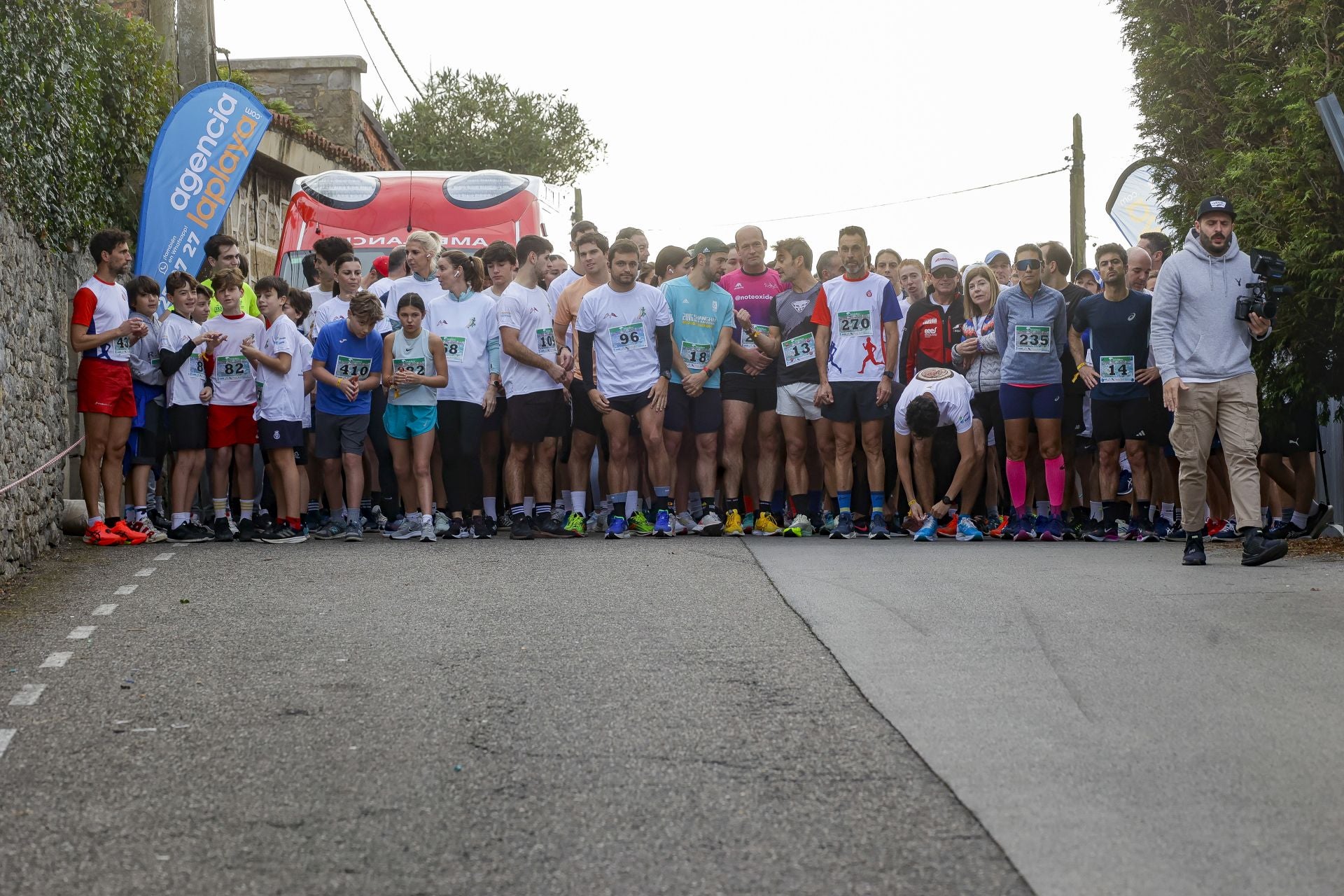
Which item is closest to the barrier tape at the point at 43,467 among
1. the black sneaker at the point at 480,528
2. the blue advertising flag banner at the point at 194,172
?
the blue advertising flag banner at the point at 194,172

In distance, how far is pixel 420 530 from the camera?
38.1 ft

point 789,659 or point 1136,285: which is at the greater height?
point 1136,285

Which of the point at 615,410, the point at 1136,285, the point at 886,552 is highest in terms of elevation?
the point at 1136,285

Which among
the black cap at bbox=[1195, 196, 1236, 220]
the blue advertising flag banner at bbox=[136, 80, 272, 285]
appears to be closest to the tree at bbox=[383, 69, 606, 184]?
the blue advertising flag banner at bbox=[136, 80, 272, 285]

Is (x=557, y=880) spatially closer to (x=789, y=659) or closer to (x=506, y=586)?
(x=789, y=659)

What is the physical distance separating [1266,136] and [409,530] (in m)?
6.86

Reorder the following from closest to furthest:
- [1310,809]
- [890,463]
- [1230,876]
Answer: [1230,876], [1310,809], [890,463]

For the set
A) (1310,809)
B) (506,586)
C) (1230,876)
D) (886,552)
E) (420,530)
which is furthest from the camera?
(420,530)

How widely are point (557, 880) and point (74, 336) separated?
27.9 ft

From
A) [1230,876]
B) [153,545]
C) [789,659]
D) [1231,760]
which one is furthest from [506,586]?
[1230,876]

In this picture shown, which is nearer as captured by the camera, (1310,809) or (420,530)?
(1310,809)

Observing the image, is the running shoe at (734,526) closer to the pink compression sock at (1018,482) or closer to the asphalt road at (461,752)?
the pink compression sock at (1018,482)

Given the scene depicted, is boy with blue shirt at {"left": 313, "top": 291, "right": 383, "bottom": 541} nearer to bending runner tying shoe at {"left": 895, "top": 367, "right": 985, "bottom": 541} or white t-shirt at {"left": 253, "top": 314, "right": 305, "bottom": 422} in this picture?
white t-shirt at {"left": 253, "top": 314, "right": 305, "bottom": 422}

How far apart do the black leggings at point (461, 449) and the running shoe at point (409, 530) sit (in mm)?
368
